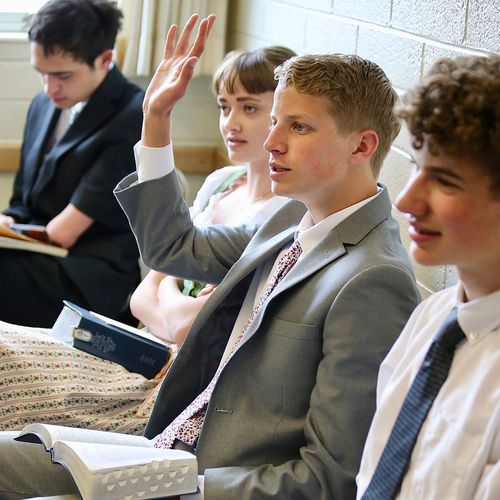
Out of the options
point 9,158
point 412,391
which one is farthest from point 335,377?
point 9,158

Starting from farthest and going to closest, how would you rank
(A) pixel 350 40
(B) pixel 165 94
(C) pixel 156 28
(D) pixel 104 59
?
(C) pixel 156 28 < (D) pixel 104 59 < (A) pixel 350 40 < (B) pixel 165 94

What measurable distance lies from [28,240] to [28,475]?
4.75ft

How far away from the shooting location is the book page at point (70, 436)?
61.4 inches

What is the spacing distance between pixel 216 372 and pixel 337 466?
0.36m

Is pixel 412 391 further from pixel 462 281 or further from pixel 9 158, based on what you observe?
pixel 9 158

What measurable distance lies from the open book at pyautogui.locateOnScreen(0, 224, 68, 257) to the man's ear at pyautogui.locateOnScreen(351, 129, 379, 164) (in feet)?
5.04

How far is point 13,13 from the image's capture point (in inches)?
159

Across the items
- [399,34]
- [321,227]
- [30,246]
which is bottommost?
[30,246]

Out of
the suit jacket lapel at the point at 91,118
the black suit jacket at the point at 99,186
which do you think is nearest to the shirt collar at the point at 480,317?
the black suit jacket at the point at 99,186

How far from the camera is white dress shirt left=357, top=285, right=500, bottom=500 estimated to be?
108 cm

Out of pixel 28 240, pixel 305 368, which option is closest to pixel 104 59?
pixel 28 240

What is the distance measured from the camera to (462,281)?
46.9 inches

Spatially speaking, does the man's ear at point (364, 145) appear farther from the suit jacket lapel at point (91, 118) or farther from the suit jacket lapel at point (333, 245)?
the suit jacket lapel at point (91, 118)

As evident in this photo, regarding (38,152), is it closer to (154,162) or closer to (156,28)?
(156,28)
